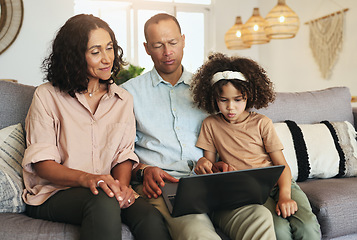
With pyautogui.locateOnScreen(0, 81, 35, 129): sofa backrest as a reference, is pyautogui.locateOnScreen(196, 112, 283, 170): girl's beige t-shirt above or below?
below

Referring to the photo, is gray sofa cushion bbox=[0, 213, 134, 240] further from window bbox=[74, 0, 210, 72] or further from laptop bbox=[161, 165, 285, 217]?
window bbox=[74, 0, 210, 72]

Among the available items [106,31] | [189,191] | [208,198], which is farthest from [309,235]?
[106,31]

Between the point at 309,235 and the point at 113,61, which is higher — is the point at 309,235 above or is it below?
below

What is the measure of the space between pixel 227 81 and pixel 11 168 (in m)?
0.98

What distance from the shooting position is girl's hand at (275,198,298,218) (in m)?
1.41

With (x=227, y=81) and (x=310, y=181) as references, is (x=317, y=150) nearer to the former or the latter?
(x=310, y=181)

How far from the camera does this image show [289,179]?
154 cm

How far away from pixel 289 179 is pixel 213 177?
54 centimetres

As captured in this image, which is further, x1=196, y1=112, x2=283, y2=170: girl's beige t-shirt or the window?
the window

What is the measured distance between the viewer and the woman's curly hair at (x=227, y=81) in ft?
5.59

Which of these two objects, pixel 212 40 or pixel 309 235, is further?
pixel 212 40

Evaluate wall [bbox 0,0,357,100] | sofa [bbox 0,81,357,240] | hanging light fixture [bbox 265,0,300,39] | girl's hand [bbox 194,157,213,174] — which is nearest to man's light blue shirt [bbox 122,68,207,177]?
girl's hand [bbox 194,157,213,174]

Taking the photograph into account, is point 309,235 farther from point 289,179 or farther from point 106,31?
point 106,31

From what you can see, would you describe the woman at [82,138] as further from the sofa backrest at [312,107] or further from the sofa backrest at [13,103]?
the sofa backrest at [312,107]
